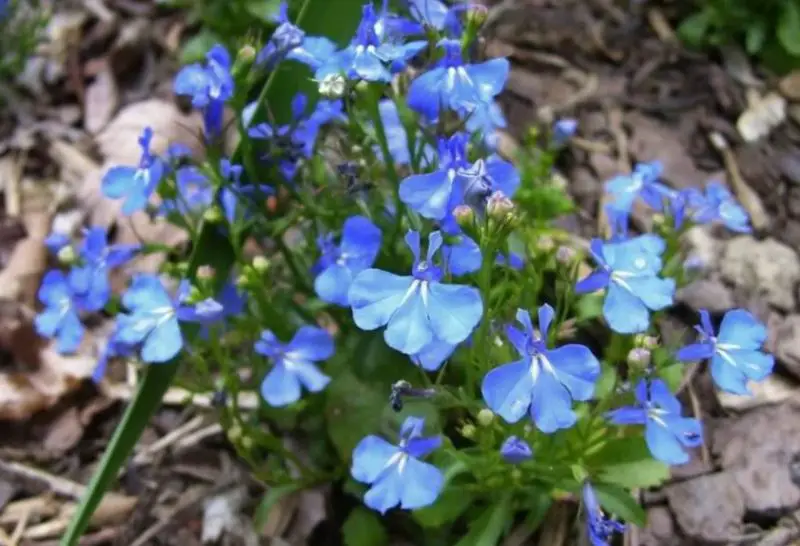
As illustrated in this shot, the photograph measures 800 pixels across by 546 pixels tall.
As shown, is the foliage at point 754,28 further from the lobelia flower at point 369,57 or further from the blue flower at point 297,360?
the blue flower at point 297,360

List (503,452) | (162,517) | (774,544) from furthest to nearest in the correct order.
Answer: (162,517)
(774,544)
(503,452)

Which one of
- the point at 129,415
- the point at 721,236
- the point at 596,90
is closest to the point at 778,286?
the point at 721,236

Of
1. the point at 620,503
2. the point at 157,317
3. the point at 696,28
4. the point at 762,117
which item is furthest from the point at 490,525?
the point at 696,28

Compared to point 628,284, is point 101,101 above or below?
below

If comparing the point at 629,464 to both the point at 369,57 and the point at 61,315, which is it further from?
the point at 61,315

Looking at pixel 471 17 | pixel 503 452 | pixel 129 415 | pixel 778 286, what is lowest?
pixel 778 286

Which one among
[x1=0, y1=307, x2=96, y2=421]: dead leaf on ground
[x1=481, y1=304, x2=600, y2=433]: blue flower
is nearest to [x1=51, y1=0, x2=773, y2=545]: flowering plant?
[x1=481, y1=304, x2=600, y2=433]: blue flower

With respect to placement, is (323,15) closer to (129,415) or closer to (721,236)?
(129,415)
